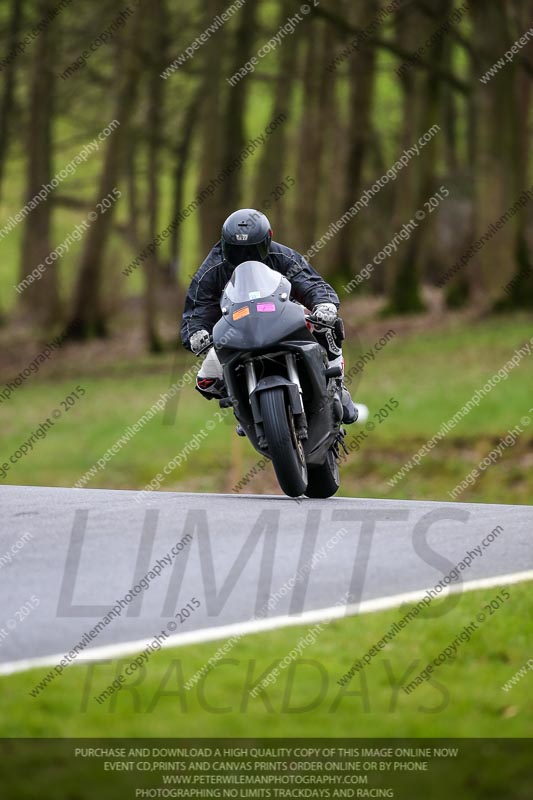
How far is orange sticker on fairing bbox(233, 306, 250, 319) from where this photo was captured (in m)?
9.95

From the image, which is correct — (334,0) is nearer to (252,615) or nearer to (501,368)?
(501,368)

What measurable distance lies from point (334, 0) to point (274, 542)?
993 inches

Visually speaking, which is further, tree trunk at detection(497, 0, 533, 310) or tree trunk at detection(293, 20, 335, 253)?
tree trunk at detection(293, 20, 335, 253)

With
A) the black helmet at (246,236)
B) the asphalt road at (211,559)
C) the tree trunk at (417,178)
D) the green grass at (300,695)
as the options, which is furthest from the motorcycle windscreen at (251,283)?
the tree trunk at (417,178)

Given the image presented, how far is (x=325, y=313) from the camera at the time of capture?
1036 cm

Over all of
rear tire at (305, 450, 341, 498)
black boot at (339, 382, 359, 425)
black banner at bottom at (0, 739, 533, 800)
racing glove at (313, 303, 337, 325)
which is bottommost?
rear tire at (305, 450, 341, 498)

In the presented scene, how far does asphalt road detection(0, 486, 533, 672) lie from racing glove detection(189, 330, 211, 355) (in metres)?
1.14

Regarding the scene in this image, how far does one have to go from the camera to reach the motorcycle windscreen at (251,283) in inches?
396

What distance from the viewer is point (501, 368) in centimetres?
2492

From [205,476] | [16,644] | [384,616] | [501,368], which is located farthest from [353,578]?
[501,368]

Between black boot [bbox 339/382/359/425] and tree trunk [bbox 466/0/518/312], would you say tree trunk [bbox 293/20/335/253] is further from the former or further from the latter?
black boot [bbox 339/382/359/425]

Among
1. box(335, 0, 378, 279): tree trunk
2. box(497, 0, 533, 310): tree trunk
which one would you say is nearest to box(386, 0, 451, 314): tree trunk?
box(335, 0, 378, 279): tree trunk

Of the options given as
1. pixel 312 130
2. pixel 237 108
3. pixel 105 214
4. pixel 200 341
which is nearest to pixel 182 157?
pixel 237 108

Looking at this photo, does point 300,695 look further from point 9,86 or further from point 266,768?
point 9,86
